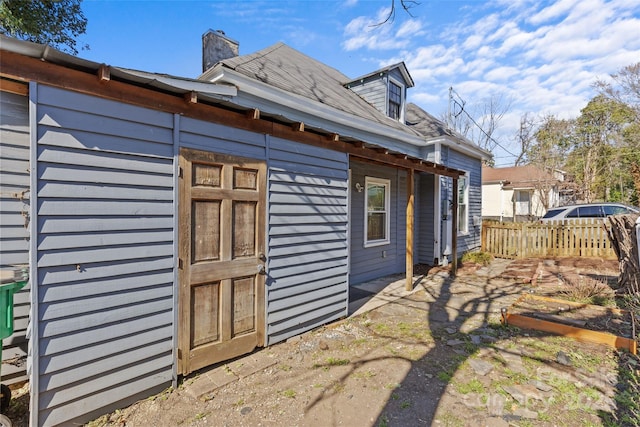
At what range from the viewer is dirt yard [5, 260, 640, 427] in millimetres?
2590

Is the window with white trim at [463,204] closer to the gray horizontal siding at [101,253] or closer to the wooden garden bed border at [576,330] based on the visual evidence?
the wooden garden bed border at [576,330]

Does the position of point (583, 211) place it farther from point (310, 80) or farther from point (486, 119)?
point (486, 119)

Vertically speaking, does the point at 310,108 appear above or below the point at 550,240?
above

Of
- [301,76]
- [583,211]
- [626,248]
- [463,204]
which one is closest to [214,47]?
[301,76]

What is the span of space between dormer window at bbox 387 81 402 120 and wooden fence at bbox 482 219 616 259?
543 cm

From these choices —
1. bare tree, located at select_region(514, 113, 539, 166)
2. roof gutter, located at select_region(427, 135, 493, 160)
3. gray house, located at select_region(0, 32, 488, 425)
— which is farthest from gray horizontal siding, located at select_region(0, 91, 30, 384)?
bare tree, located at select_region(514, 113, 539, 166)

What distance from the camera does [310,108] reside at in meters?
6.41

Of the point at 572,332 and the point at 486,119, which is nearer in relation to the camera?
the point at 572,332

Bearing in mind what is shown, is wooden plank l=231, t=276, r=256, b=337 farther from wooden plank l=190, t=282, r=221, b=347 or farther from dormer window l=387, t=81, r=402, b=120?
dormer window l=387, t=81, r=402, b=120

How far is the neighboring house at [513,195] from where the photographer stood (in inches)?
882

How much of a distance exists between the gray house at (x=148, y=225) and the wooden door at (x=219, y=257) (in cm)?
2

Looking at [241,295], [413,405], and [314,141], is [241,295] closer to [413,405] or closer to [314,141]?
[413,405]

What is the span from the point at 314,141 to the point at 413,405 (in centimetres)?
350

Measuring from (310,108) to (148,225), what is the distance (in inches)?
180
